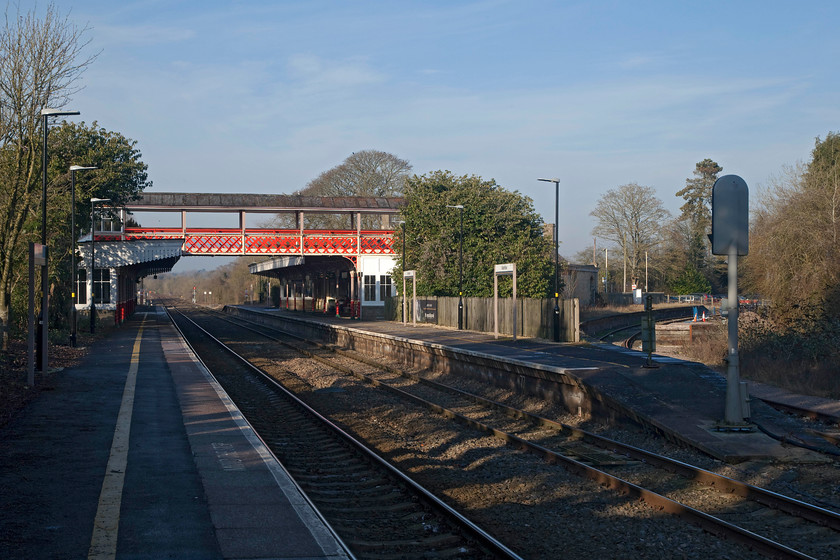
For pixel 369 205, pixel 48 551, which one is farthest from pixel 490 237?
pixel 48 551

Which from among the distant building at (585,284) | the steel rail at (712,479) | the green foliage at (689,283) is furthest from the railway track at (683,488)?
the green foliage at (689,283)

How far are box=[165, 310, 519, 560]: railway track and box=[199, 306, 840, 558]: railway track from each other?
7.73ft

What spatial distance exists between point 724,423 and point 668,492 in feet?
10.9

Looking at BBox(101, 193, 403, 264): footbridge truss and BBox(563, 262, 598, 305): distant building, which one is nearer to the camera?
BBox(101, 193, 403, 264): footbridge truss

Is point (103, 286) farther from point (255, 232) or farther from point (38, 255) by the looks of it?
point (38, 255)

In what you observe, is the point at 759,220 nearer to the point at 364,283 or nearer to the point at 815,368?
the point at 815,368

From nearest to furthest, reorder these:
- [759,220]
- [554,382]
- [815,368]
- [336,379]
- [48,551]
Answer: [48,551] < [554,382] < [815,368] < [336,379] < [759,220]

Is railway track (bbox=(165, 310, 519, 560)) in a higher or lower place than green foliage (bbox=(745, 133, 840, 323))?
lower

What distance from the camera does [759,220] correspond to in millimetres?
30500

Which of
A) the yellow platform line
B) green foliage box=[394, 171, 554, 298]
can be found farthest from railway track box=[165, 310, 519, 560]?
green foliage box=[394, 171, 554, 298]

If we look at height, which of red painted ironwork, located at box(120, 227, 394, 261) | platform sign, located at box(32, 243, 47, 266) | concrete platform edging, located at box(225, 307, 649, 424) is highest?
red painted ironwork, located at box(120, 227, 394, 261)

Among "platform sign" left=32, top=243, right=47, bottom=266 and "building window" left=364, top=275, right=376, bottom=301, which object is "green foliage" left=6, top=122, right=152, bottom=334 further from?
"building window" left=364, top=275, right=376, bottom=301

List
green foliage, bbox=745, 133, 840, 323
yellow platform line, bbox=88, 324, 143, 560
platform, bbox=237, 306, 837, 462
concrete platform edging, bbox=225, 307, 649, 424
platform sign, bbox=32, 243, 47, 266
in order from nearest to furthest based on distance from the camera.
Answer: yellow platform line, bbox=88, 324, 143, 560
platform, bbox=237, 306, 837, 462
concrete platform edging, bbox=225, 307, 649, 424
platform sign, bbox=32, 243, 47, 266
green foliage, bbox=745, 133, 840, 323

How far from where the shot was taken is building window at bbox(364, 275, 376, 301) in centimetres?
4950
